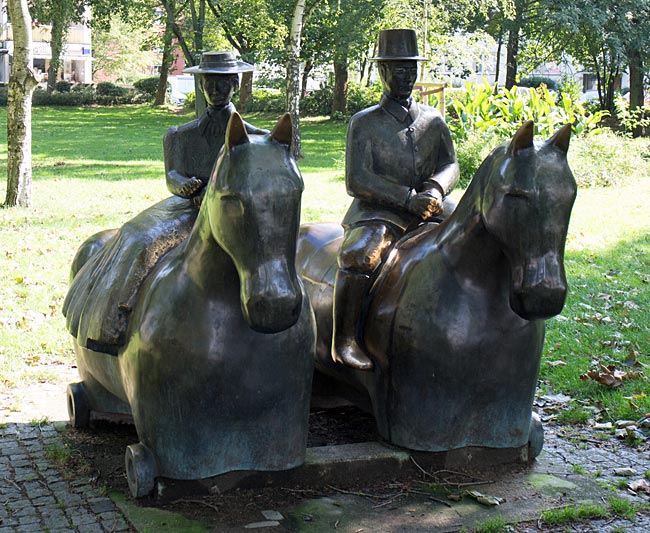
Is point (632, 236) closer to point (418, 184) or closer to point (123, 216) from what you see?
point (123, 216)

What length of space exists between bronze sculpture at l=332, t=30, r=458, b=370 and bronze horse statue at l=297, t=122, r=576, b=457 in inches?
4.0

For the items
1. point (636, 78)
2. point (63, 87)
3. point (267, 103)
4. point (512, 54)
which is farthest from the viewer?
point (63, 87)

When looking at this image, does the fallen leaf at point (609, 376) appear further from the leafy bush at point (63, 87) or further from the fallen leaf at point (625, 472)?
the leafy bush at point (63, 87)

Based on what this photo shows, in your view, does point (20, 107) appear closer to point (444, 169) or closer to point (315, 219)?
point (315, 219)

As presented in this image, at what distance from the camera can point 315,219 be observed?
→ 13820 millimetres

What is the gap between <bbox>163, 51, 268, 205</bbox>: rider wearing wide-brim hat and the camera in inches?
214

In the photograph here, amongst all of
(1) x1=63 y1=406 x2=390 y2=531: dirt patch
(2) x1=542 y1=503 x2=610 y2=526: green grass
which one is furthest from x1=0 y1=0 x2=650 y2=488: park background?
(2) x1=542 y1=503 x2=610 y2=526: green grass

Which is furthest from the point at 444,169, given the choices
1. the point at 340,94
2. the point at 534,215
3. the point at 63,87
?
the point at 63,87

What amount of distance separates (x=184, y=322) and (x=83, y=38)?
81174 millimetres

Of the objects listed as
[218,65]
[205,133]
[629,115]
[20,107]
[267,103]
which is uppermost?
[218,65]

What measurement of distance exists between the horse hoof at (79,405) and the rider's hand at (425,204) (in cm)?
226

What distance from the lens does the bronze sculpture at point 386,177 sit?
5.44m

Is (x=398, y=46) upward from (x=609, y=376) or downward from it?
upward

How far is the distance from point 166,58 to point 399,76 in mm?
37285
